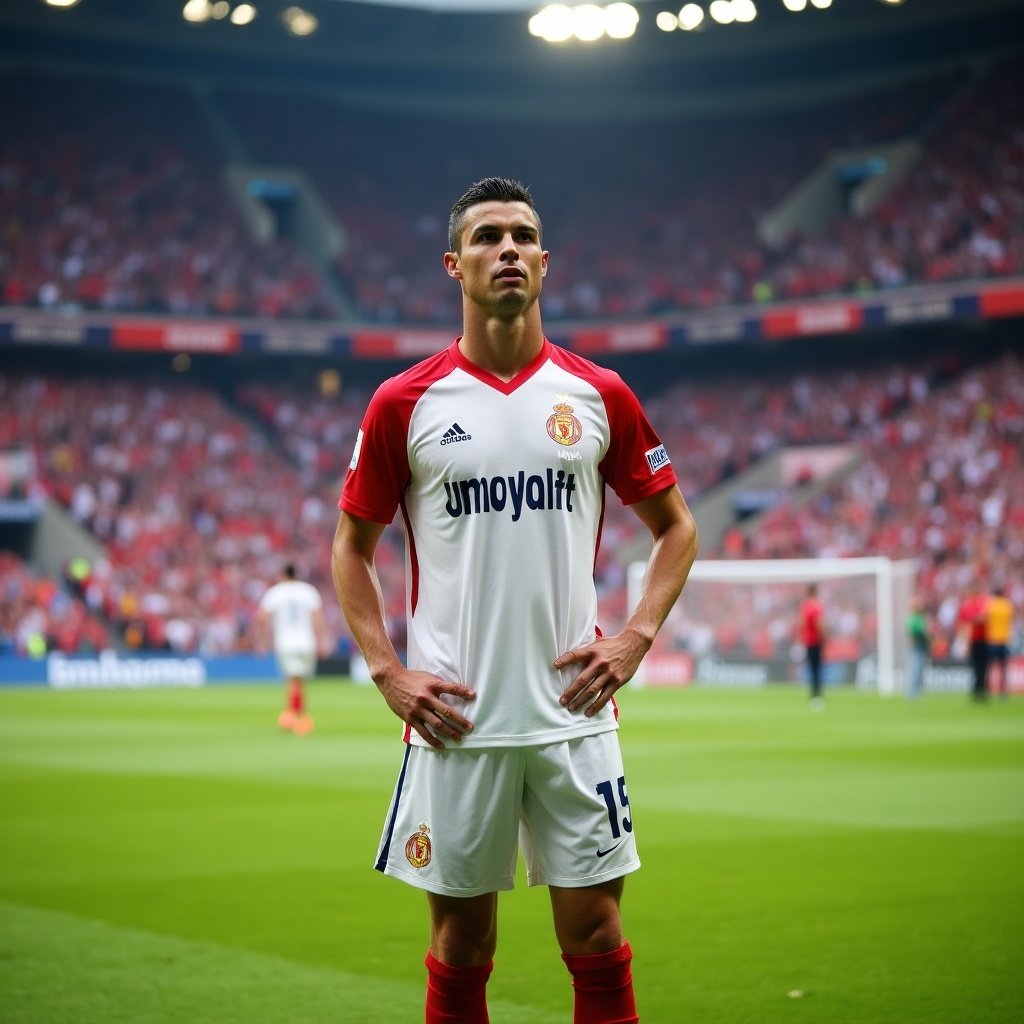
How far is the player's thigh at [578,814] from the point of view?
424 cm

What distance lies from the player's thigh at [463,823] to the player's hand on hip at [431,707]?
0.22 ft

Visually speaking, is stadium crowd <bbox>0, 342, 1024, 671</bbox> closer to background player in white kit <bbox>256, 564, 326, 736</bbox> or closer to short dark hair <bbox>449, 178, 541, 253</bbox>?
background player in white kit <bbox>256, 564, 326, 736</bbox>

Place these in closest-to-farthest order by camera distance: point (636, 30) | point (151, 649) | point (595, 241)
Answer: point (151, 649), point (636, 30), point (595, 241)

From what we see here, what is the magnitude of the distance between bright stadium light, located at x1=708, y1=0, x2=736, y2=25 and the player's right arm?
44432 millimetres

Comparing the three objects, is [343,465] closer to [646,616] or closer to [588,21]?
[588,21]

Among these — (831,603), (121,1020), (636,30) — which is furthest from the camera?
(636,30)

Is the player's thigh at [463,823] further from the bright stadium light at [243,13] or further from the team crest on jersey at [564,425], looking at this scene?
the bright stadium light at [243,13]

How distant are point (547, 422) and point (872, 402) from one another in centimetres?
4209

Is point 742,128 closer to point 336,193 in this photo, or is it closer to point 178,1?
point 336,193

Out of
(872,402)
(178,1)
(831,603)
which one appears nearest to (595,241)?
(872,402)

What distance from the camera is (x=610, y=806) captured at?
4293 mm

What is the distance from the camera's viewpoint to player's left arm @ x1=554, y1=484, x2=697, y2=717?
428cm

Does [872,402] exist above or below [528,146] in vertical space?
below

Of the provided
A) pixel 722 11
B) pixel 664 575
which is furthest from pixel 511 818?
pixel 722 11
